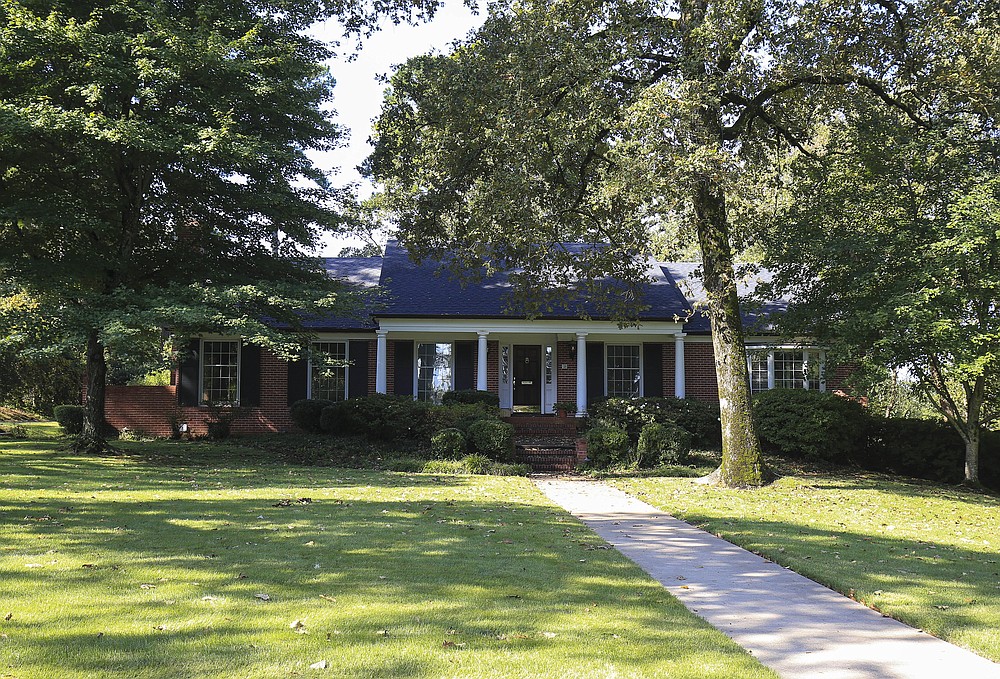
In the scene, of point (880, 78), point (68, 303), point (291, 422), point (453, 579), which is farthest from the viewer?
point (291, 422)

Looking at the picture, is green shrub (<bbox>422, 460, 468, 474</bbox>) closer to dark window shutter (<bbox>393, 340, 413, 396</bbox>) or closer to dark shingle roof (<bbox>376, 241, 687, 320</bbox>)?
dark shingle roof (<bbox>376, 241, 687, 320</bbox>)

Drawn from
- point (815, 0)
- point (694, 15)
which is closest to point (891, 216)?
point (815, 0)

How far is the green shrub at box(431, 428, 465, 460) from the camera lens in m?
16.9

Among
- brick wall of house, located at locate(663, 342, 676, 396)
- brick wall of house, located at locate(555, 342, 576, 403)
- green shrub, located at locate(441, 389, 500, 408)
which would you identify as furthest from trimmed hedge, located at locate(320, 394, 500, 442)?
brick wall of house, located at locate(663, 342, 676, 396)

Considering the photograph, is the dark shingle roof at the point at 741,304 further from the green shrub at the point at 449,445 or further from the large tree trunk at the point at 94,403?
the large tree trunk at the point at 94,403

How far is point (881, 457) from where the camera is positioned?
18875 mm

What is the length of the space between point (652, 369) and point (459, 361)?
19.2ft

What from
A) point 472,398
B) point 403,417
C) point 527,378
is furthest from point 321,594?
point 527,378

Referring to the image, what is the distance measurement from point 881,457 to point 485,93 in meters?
12.9

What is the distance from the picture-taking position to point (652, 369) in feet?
77.4

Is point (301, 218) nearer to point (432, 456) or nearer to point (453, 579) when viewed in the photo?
point (432, 456)

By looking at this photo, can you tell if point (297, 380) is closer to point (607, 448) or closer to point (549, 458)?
point (549, 458)

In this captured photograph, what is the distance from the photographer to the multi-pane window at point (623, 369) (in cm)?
2375

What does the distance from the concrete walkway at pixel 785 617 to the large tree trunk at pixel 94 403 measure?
11.9m
